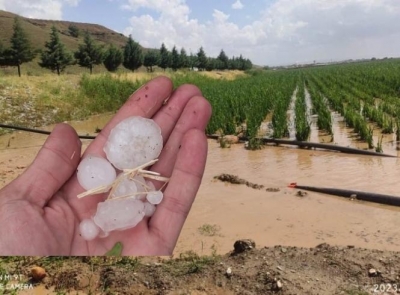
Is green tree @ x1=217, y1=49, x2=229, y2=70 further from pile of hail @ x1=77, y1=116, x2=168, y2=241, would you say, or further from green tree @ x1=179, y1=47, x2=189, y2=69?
pile of hail @ x1=77, y1=116, x2=168, y2=241

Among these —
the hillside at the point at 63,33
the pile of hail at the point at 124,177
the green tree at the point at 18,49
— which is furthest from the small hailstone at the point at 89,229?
the hillside at the point at 63,33

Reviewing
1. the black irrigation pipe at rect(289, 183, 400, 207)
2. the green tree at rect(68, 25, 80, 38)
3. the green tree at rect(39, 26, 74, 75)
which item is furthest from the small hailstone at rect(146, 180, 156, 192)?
the green tree at rect(68, 25, 80, 38)

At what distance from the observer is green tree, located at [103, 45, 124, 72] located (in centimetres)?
1059

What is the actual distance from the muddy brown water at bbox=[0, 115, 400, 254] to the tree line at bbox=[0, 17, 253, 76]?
21.2ft

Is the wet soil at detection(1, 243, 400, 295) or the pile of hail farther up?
the pile of hail

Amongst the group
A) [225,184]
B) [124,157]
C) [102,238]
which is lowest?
[225,184]

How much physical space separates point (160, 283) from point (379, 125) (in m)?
2.61

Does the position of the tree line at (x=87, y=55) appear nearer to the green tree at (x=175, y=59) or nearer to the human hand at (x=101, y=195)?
the green tree at (x=175, y=59)

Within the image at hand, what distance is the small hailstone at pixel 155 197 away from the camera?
74 cm

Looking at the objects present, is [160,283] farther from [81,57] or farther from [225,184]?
[81,57]

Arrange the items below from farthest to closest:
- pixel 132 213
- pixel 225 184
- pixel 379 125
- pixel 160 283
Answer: pixel 379 125 < pixel 225 184 < pixel 160 283 < pixel 132 213

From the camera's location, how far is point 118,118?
837 millimetres

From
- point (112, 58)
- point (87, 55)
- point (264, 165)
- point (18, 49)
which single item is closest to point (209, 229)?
point (264, 165)

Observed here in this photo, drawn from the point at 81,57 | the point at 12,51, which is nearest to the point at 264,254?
the point at 12,51
